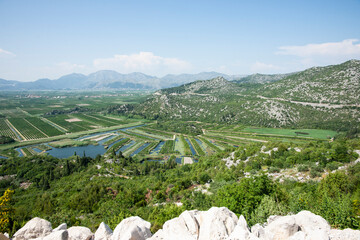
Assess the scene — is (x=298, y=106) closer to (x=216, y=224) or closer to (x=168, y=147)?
(x=168, y=147)

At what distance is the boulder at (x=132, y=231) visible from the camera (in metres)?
13.6

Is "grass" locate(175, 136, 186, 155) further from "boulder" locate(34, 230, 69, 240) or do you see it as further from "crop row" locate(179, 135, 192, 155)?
"boulder" locate(34, 230, 69, 240)

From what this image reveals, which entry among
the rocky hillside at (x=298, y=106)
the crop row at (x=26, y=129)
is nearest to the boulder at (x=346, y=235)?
the rocky hillside at (x=298, y=106)

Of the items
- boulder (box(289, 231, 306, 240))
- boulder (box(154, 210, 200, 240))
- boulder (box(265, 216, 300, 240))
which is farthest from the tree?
boulder (box(289, 231, 306, 240))

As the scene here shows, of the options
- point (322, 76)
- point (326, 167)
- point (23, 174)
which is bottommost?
point (23, 174)

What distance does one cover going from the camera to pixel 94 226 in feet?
76.3

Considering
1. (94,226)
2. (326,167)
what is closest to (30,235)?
(94,226)

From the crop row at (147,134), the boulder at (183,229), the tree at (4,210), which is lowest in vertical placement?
the crop row at (147,134)

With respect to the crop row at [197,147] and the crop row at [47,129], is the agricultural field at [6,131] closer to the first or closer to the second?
the crop row at [47,129]

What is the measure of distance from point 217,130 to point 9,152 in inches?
4143

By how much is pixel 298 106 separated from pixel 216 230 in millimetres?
140322

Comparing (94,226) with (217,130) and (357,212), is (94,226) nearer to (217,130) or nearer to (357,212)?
(357,212)

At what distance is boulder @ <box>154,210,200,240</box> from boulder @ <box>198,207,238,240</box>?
0.54 m

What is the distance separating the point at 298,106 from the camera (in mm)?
128500
